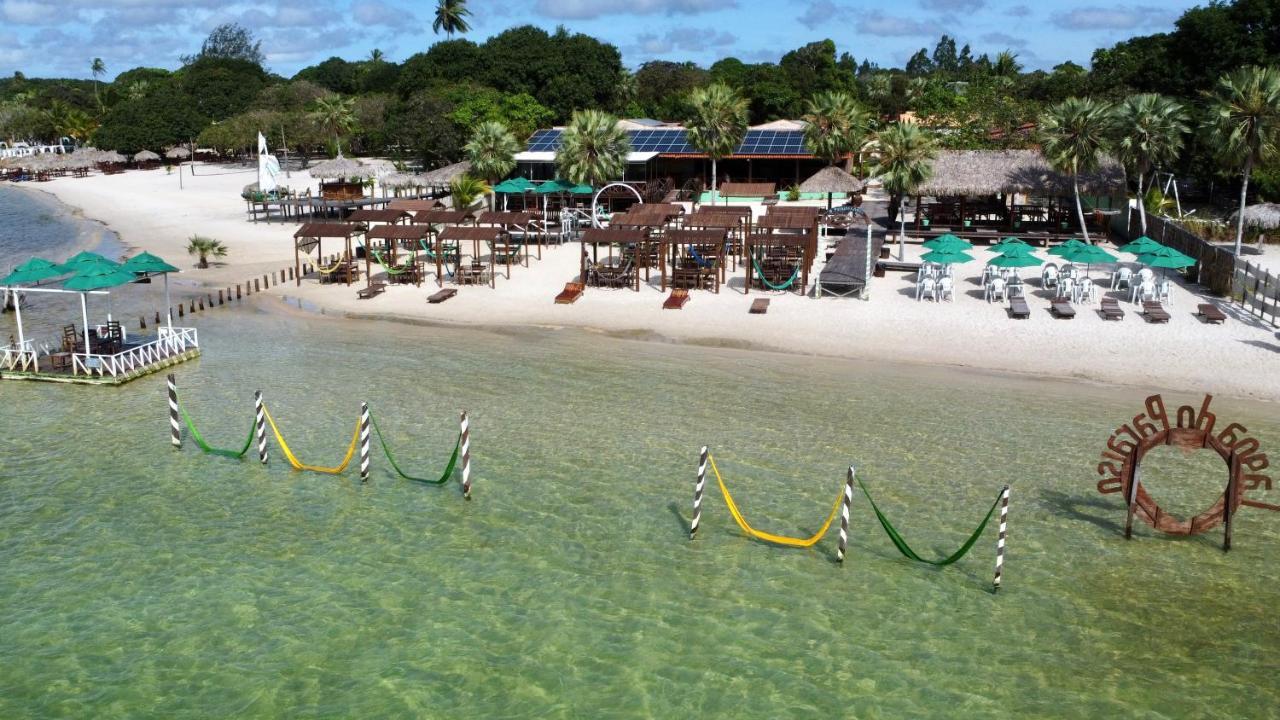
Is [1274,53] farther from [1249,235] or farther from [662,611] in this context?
[662,611]

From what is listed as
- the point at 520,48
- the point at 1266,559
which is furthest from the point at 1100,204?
the point at 520,48

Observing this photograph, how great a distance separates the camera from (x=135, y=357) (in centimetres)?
2386

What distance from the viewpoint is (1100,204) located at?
4719 centimetres

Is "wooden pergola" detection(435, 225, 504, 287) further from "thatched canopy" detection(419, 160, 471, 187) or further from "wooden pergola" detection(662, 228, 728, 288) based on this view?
"thatched canopy" detection(419, 160, 471, 187)

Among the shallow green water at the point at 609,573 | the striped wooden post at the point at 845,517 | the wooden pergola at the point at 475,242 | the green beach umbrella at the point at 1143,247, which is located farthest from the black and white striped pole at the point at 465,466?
A: the green beach umbrella at the point at 1143,247

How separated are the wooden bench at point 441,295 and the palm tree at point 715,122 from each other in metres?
21.2

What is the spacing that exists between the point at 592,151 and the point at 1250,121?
26998 millimetres

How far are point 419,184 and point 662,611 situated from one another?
41.0m

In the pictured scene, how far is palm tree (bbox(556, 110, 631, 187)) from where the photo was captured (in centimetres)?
4794

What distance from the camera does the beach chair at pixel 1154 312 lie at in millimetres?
27531

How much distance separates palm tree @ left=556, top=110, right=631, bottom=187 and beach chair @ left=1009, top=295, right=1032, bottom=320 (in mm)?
23759

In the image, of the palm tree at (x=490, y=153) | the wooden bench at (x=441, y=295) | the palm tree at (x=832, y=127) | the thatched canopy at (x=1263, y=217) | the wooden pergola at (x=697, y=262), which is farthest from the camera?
the palm tree at (x=832, y=127)

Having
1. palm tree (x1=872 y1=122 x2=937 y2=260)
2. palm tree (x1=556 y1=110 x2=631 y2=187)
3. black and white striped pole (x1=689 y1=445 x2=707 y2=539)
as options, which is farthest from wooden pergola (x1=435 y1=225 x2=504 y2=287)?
black and white striped pole (x1=689 y1=445 x2=707 y2=539)

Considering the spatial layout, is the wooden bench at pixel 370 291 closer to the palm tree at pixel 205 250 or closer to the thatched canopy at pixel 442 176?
the palm tree at pixel 205 250
